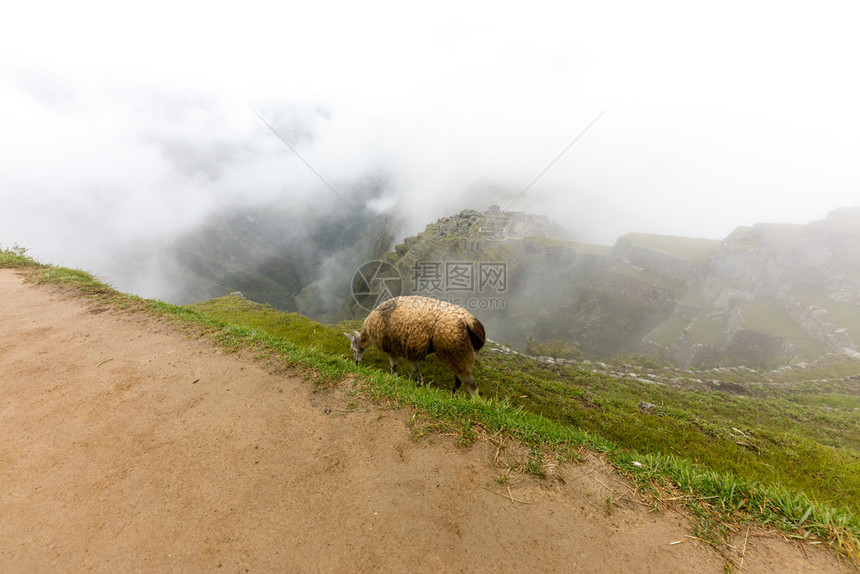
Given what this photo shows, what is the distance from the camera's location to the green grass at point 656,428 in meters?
2.96

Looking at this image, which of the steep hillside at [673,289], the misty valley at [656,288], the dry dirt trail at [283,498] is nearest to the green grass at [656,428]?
the dry dirt trail at [283,498]

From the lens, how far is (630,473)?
3439 millimetres

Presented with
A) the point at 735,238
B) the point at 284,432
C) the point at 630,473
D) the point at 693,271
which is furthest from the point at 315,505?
the point at 735,238

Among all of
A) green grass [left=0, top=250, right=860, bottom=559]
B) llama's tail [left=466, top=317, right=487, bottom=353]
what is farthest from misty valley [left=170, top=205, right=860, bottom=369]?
llama's tail [left=466, top=317, right=487, bottom=353]

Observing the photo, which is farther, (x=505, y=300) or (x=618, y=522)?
(x=505, y=300)

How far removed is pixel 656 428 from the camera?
757 cm

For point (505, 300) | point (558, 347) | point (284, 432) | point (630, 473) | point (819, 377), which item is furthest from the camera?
point (505, 300)

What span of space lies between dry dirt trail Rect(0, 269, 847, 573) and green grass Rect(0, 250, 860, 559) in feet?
0.92

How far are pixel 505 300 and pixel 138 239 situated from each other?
257 metres

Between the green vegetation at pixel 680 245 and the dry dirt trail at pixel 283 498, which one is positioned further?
the green vegetation at pixel 680 245

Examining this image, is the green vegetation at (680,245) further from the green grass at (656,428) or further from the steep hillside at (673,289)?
the green grass at (656,428)

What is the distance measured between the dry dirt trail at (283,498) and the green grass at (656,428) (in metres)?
0.28

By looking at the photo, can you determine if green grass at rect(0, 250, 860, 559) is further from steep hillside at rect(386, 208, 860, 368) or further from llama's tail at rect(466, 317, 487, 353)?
steep hillside at rect(386, 208, 860, 368)

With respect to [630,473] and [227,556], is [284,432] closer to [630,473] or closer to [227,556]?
[227,556]
